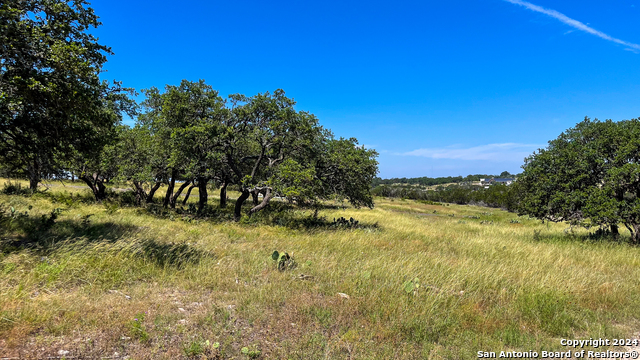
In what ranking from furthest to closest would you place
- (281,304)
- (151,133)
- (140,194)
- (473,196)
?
(473,196) → (140,194) → (151,133) → (281,304)

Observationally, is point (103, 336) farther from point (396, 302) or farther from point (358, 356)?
point (396, 302)

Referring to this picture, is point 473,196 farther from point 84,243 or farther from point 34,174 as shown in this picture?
point 34,174

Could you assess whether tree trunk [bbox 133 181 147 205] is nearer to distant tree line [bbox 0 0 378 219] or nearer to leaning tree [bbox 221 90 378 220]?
distant tree line [bbox 0 0 378 219]

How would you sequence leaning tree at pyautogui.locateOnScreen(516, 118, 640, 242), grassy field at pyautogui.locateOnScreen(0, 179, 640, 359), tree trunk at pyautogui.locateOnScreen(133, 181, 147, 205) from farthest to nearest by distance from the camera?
tree trunk at pyautogui.locateOnScreen(133, 181, 147, 205), leaning tree at pyautogui.locateOnScreen(516, 118, 640, 242), grassy field at pyautogui.locateOnScreen(0, 179, 640, 359)

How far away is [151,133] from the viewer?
56.1 ft

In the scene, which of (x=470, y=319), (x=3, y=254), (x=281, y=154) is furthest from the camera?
(x=281, y=154)

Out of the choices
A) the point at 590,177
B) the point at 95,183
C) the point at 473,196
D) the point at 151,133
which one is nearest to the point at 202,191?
the point at 151,133

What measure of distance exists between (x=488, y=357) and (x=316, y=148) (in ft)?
42.7

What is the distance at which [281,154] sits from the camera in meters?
15.4

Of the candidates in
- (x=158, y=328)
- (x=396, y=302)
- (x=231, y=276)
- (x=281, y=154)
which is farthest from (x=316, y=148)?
(x=158, y=328)

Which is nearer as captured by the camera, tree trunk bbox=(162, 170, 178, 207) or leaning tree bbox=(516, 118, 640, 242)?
leaning tree bbox=(516, 118, 640, 242)

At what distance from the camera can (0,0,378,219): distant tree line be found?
19.5 ft

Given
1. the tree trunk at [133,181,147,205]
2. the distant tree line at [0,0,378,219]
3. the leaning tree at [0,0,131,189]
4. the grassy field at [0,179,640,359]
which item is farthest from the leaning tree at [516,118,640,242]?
the tree trunk at [133,181,147,205]

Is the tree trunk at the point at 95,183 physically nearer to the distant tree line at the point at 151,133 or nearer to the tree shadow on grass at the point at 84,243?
the distant tree line at the point at 151,133
